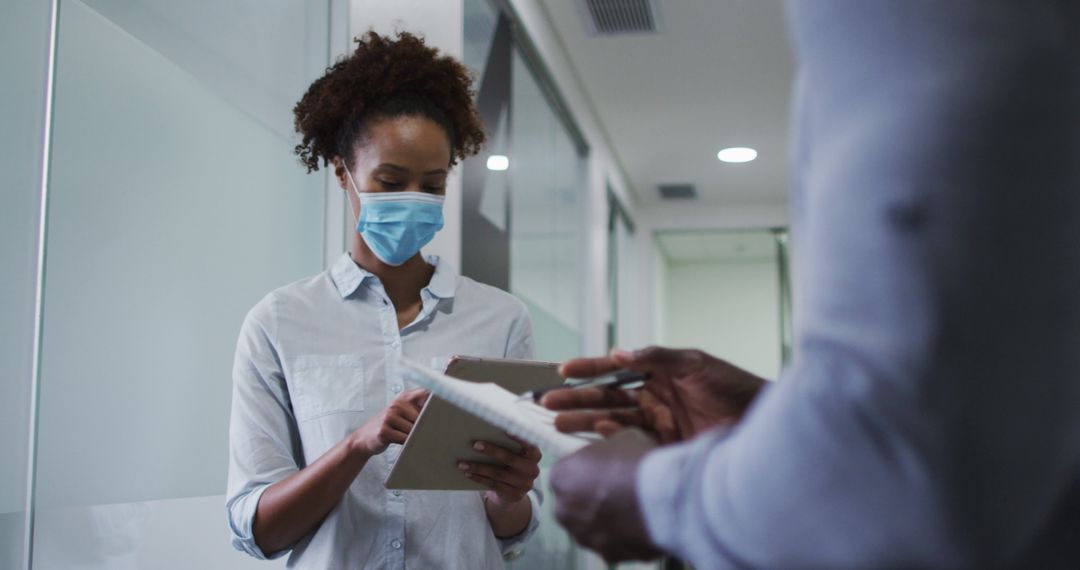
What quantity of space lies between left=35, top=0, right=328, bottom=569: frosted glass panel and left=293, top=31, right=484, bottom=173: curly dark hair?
0.24m

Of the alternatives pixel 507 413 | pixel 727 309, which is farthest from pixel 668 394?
pixel 727 309

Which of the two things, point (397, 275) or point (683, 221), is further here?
point (683, 221)

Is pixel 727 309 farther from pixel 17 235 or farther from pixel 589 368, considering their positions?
pixel 589 368

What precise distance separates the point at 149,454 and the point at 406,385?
45 centimetres

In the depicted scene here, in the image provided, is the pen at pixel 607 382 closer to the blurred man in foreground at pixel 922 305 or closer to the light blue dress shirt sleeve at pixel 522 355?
the blurred man in foreground at pixel 922 305

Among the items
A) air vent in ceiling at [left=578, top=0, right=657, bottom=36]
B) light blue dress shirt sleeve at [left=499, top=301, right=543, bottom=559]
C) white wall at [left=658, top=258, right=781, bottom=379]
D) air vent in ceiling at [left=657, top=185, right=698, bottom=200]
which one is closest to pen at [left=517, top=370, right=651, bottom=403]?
light blue dress shirt sleeve at [left=499, top=301, right=543, bottom=559]

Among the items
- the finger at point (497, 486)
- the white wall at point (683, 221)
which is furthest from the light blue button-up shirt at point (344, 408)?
the white wall at point (683, 221)

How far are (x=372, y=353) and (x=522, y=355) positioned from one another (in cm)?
27

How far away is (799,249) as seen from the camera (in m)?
0.53

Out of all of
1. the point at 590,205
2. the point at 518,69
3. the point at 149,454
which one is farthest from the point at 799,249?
the point at 590,205

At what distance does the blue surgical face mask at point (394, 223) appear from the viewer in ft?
5.30

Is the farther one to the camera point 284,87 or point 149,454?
point 284,87

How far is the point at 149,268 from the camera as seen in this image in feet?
5.28

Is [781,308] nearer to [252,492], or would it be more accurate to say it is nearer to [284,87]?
[284,87]
